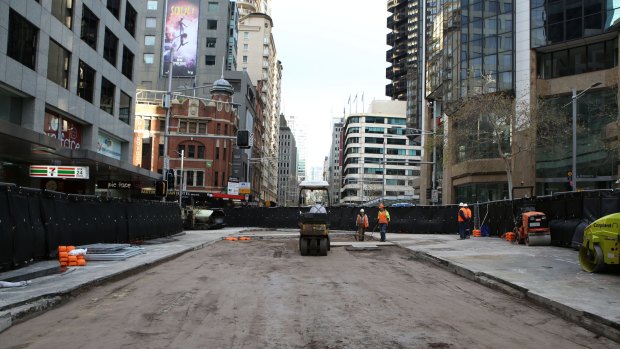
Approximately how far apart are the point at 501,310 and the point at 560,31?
144 ft

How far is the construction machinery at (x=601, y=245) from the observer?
10212 millimetres

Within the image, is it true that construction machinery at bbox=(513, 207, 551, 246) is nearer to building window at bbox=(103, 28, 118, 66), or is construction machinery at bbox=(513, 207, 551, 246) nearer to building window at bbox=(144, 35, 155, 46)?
building window at bbox=(103, 28, 118, 66)

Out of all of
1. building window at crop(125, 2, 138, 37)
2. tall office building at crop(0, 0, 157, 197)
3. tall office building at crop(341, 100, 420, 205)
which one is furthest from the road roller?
tall office building at crop(341, 100, 420, 205)

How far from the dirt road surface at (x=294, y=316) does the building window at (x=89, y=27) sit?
2218 centimetres

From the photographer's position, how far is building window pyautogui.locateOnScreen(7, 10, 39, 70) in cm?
2156

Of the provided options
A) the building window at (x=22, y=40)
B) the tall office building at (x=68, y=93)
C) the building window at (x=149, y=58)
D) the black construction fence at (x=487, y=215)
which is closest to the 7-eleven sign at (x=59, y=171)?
the tall office building at (x=68, y=93)

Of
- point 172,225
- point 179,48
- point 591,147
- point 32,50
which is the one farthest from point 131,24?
point 179,48

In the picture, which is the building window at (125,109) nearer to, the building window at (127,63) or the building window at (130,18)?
the building window at (127,63)

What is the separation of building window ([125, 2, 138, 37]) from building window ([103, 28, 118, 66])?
9.04ft

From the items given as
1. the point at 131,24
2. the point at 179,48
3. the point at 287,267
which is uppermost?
the point at 179,48

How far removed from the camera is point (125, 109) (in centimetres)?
3606

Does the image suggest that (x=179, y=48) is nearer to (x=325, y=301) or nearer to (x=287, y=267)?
(x=287, y=267)

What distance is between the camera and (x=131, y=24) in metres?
36.8

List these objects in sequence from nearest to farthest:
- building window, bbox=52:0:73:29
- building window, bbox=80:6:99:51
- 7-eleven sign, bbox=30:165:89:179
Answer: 1. 7-eleven sign, bbox=30:165:89:179
2. building window, bbox=52:0:73:29
3. building window, bbox=80:6:99:51
